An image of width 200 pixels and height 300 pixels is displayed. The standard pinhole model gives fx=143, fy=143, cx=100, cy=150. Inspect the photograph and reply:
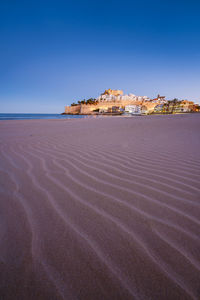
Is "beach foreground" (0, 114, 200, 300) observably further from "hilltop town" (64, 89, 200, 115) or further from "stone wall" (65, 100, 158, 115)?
"stone wall" (65, 100, 158, 115)

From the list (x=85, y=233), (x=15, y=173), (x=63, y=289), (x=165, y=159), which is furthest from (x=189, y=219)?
(x=15, y=173)

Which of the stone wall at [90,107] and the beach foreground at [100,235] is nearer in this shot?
the beach foreground at [100,235]

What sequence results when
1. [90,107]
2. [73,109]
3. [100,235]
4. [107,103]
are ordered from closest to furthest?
[100,235] → [90,107] → [73,109] → [107,103]

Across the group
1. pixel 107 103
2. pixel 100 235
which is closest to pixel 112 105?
pixel 107 103

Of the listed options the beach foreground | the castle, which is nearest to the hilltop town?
the castle

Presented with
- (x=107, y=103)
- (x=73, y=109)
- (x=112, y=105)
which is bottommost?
(x=73, y=109)

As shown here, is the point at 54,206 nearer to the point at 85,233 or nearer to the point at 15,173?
the point at 85,233

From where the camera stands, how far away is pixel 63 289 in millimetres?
743

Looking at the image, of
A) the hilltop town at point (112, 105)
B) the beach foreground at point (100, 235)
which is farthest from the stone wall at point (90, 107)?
the beach foreground at point (100, 235)

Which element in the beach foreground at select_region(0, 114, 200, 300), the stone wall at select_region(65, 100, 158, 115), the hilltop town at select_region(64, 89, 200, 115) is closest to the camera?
the beach foreground at select_region(0, 114, 200, 300)

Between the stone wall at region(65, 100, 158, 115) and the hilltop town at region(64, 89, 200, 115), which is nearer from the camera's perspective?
the hilltop town at region(64, 89, 200, 115)

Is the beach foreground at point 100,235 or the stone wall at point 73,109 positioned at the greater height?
the stone wall at point 73,109

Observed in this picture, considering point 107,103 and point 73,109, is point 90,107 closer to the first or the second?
point 73,109

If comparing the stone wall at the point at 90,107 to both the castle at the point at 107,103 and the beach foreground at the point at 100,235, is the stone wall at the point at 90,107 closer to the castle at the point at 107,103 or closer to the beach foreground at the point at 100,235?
the castle at the point at 107,103
